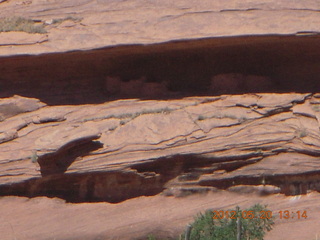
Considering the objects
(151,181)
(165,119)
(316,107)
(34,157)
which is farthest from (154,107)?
(316,107)

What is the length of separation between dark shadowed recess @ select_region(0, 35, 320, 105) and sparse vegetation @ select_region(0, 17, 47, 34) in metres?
0.70

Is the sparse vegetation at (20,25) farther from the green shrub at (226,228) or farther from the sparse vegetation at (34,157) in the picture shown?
the green shrub at (226,228)

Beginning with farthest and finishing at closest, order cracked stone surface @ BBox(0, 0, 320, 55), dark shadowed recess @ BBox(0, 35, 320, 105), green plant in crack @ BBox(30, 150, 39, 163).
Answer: dark shadowed recess @ BBox(0, 35, 320, 105)
cracked stone surface @ BBox(0, 0, 320, 55)
green plant in crack @ BBox(30, 150, 39, 163)

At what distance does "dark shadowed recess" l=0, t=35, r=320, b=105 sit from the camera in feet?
36.6

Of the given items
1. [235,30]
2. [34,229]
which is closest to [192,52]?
[235,30]

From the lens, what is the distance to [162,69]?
11633mm

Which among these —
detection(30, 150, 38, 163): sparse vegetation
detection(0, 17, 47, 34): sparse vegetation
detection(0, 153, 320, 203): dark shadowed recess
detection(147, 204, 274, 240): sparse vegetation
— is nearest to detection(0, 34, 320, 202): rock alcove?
detection(0, 153, 320, 203): dark shadowed recess

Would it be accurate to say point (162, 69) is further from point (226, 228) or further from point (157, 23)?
point (226, 228)

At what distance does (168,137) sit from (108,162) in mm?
1065

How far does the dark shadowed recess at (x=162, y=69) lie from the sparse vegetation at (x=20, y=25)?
2.29 ft

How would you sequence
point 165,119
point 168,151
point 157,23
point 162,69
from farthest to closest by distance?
point 162,69 → point 157,23 → point 165,119 → point 168,151

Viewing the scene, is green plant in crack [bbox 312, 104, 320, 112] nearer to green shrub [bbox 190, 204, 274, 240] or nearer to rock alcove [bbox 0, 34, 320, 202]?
rock alcove [bbox 0, 34, 320, 202]

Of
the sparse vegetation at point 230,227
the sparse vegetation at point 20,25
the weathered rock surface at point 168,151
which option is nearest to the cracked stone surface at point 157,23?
the sparse vegetation at point 20,25

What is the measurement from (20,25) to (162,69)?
2862 millimetres
